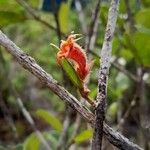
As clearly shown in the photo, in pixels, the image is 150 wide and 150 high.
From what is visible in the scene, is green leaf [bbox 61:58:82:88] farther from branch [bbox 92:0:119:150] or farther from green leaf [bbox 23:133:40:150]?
green leaf [bbox 23:133:40:150]

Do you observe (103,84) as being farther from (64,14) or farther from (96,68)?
(64,14)

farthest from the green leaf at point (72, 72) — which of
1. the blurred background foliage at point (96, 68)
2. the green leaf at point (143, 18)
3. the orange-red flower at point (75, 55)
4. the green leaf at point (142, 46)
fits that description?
the green leaf at point (143, 18)

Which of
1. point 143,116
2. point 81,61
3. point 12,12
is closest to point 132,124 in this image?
point 143,116

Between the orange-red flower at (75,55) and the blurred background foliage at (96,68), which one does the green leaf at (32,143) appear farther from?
the orange-red flower at (75,55)

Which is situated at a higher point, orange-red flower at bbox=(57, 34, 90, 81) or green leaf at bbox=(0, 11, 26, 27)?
orange-red flower at bbox=(57, 34, 90, 81)

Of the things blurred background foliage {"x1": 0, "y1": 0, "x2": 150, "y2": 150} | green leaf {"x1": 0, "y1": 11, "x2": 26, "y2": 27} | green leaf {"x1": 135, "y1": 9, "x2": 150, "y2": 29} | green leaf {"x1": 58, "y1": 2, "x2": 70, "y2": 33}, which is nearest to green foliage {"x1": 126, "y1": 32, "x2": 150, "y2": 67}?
blurred background foliage {"x1": 0, "y1": 0, "x2": 150, "y2": 150}

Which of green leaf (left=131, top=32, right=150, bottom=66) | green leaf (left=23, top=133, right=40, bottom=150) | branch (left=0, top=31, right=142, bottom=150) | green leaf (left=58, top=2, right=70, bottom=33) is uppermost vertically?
branch (left=0, top=31, right=142, bottom=150)

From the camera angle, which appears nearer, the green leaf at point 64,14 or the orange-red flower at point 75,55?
the orange-red flower at point 75,55
